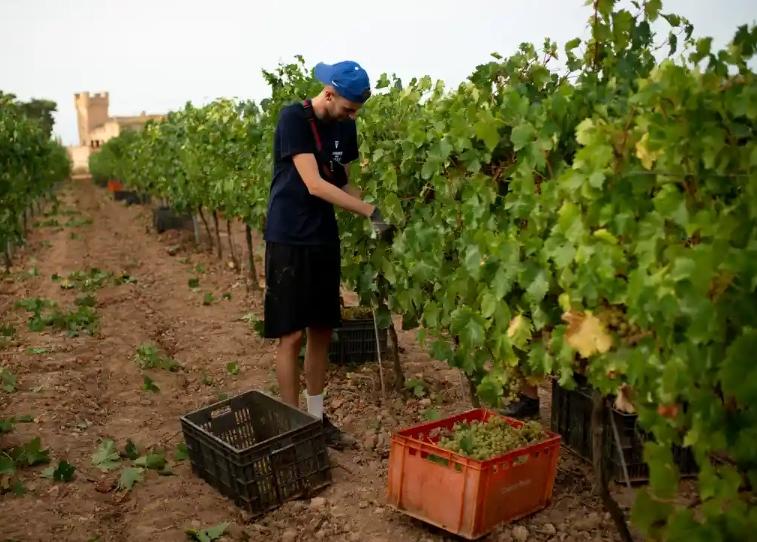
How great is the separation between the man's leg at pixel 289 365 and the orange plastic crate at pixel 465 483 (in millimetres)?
823

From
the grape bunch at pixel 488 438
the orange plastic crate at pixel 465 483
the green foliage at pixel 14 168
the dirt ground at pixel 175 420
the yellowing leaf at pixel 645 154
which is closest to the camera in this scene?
the yellowing leaf at pixel 645 154

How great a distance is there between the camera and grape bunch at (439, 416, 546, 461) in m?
3.46

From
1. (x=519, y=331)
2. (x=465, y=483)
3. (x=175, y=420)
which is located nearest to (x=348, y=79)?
(x=519, y=331)

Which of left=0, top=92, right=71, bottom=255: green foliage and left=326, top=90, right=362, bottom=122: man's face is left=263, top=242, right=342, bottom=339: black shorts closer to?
left=326, top=90, right=362, bottom=122: man's face

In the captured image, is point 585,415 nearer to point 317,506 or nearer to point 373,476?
point 373,476

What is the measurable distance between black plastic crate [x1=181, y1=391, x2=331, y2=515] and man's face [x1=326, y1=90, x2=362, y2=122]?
1474 mm

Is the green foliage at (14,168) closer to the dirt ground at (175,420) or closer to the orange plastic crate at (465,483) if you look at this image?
the dirt ground at (175,420)

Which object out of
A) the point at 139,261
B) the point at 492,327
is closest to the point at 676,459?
the point at 492,327

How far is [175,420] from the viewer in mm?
5160

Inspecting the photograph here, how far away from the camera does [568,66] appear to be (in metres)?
3.57

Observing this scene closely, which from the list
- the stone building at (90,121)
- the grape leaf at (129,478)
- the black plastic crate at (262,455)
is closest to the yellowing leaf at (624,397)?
the black plastic crate at (262,455)

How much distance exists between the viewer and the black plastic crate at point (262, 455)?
375 cm

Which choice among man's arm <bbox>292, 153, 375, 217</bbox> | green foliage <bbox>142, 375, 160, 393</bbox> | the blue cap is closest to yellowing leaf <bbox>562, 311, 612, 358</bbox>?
man's arm <bbox>292, 153, 375, 217</bbox>

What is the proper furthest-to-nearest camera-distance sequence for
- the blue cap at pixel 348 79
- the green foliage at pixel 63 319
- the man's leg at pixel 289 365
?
the green foliage at pixel 63 319, the man's leg at pixel 289 365, the blue cap at pixel 348 79
